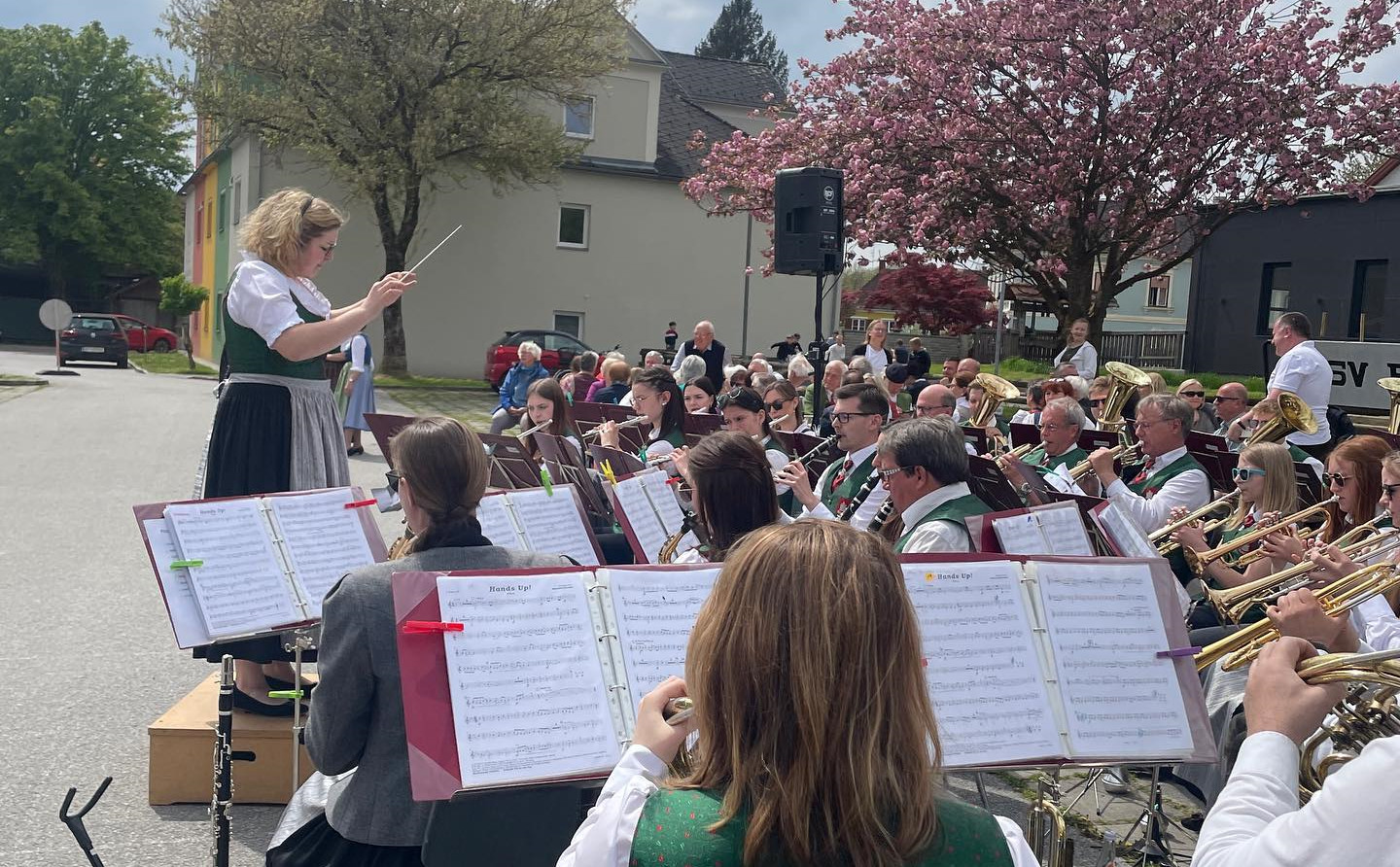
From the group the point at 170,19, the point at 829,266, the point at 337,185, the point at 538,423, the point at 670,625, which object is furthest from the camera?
the point at 337,185

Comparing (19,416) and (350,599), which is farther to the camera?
(19,416)

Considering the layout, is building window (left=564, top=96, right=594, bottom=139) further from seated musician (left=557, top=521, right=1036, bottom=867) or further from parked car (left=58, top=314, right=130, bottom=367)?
seated musician (left=557, top=521, right=1036, bottom=867)

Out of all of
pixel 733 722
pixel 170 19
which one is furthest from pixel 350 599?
pixel 170 19

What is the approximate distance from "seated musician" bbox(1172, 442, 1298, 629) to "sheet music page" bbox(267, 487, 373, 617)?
10.5 feet

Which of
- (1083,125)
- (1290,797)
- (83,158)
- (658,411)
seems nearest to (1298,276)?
(1083,125)

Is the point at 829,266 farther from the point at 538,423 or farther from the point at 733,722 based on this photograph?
the point at 733,722

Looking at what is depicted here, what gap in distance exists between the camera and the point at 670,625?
8.55 ft

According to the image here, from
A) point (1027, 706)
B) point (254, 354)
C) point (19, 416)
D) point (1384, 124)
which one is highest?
point (1384, 124)

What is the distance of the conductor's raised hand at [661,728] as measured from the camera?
174 cm

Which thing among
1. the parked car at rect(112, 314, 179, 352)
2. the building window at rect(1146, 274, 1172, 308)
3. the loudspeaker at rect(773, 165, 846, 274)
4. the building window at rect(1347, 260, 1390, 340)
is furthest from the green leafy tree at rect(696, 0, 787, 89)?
the loudspeaker at rect(773, 165, 846, 274)

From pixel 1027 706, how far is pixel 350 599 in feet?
4.74

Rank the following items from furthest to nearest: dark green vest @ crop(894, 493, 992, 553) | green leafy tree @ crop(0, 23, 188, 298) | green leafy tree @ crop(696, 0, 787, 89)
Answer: green leafy tree @ crop(696, 0, 787, 89) → green leafy tree @ crop(0, 23, 188, 298) → dark green vest @ crop(894, 493, 992, 553)

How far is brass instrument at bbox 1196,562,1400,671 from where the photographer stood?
8.67 feet

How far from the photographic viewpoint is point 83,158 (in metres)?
47.8
